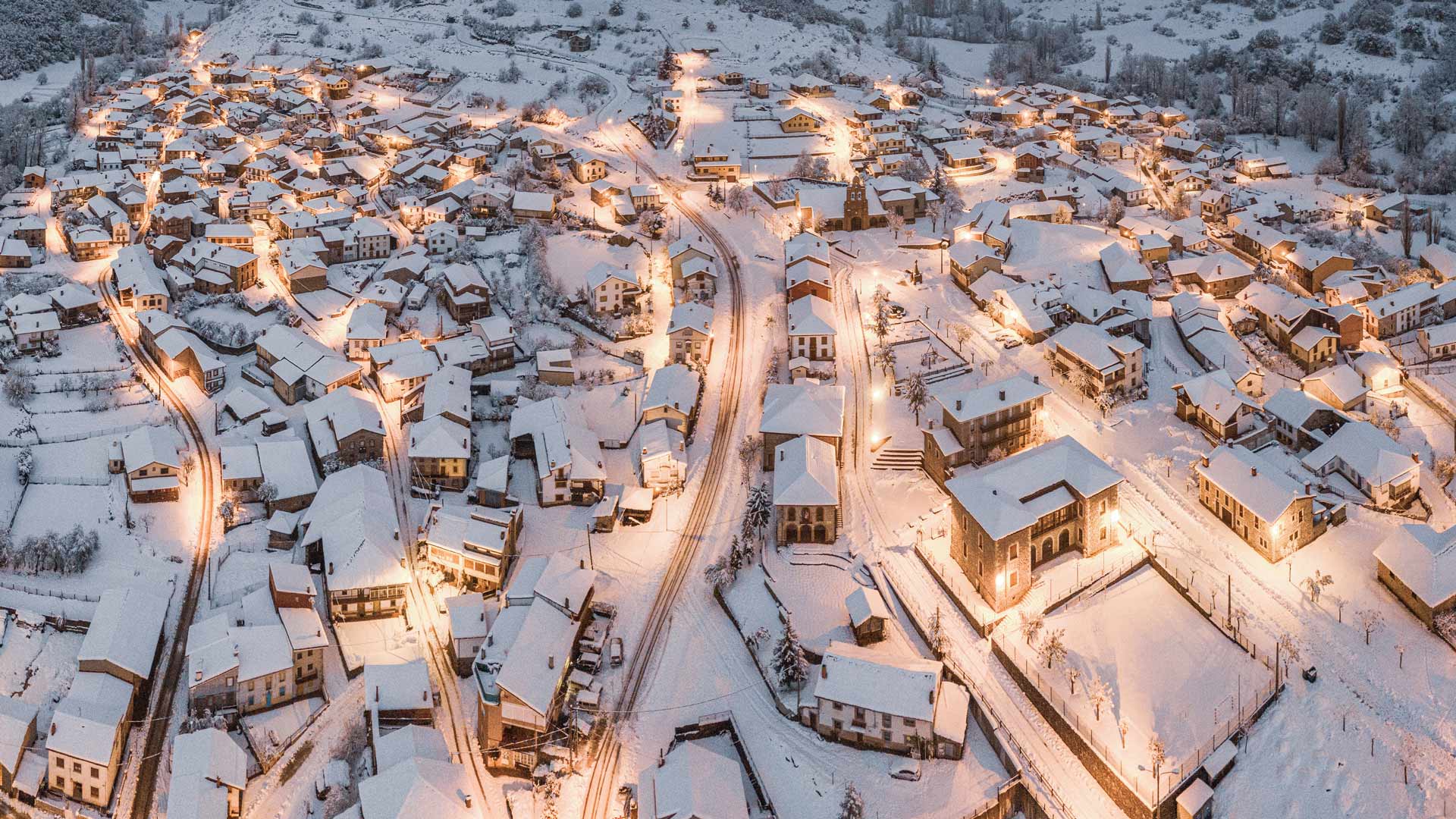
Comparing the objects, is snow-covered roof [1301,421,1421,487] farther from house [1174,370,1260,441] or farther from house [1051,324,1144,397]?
house [1051,324,1144,397]

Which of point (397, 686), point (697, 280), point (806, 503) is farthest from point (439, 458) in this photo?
point (697, 280)

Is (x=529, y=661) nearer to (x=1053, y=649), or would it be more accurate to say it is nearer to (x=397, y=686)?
(x=397, y=686)

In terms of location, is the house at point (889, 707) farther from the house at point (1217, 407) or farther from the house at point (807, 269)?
the house at point (807, 269)

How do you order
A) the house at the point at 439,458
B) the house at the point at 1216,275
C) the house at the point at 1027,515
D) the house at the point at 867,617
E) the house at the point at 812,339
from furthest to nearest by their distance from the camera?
1. the house at the point at 1216,275
2. the house at the point at 812,339
3. the house at the point at 439,458
4. the house at the point at 1027,515
5. the house at the point at 867,617

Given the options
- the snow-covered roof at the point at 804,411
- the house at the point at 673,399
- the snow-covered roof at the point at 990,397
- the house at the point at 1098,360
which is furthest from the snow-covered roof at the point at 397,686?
the house at the point at 1098,360

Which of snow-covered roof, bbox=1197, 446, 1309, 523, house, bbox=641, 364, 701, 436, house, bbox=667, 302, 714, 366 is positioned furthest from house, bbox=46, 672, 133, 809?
snow-covered roof, bbox=1197, 446, 1309, 523

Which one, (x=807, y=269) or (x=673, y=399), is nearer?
(x=673, y=399)

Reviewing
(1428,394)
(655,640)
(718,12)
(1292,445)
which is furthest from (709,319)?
(718,12)
